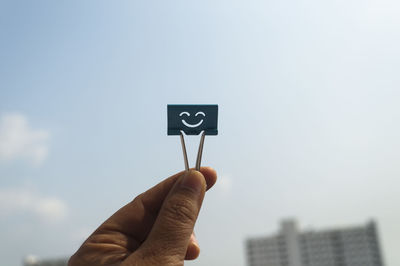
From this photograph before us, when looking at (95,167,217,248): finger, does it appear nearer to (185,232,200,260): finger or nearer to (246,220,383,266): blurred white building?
(185,232,200,260): finger

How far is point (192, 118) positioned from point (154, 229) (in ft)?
3.66

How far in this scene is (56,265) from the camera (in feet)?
278

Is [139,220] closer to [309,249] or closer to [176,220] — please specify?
[176,220]

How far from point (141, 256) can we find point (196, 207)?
1.99 ft

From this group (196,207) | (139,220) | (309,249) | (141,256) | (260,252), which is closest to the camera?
(141,256)

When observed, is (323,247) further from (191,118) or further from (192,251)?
(191,118)

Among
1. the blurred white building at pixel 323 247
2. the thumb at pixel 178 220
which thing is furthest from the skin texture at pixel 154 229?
the blurred white building at pixel 323 247

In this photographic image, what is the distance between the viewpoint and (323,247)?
80.4 metres

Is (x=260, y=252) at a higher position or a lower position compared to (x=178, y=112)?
higher

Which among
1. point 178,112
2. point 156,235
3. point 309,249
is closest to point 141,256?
point 156,235

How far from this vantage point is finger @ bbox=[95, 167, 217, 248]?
11.7 ft

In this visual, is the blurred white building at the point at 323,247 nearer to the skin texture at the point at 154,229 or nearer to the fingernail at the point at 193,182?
the skin texture at the point at 154,229

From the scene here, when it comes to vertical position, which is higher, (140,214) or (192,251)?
(140,214)

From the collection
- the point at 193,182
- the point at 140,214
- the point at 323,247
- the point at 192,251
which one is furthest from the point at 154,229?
the point at 323,247
